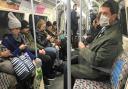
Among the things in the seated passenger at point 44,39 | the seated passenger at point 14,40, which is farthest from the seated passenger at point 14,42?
the seated passenger at point 44,39

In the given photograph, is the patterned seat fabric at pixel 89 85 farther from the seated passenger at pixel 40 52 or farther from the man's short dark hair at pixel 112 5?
the seated passenger at pixel 40 52

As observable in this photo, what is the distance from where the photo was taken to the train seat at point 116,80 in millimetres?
1941

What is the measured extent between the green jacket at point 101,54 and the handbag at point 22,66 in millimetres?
852

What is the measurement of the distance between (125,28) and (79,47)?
59 centimetres

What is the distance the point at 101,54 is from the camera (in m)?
2.25

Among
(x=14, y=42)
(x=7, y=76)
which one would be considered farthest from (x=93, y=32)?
(x=14, y=42)

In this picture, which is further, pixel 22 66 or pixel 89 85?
pixel 22 66

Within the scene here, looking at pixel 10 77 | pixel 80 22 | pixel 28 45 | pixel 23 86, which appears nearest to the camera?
pixel 80 22

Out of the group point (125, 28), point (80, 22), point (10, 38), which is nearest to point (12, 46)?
point (10, 38)

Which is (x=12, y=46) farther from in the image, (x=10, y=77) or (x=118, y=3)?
(x=118, y=3)

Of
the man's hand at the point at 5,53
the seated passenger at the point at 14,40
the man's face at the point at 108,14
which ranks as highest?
the man's face at the point at 108,14

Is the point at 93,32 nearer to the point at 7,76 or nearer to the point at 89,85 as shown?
the point at 89,85

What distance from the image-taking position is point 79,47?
2.52 m

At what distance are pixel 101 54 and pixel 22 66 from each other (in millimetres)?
1184
